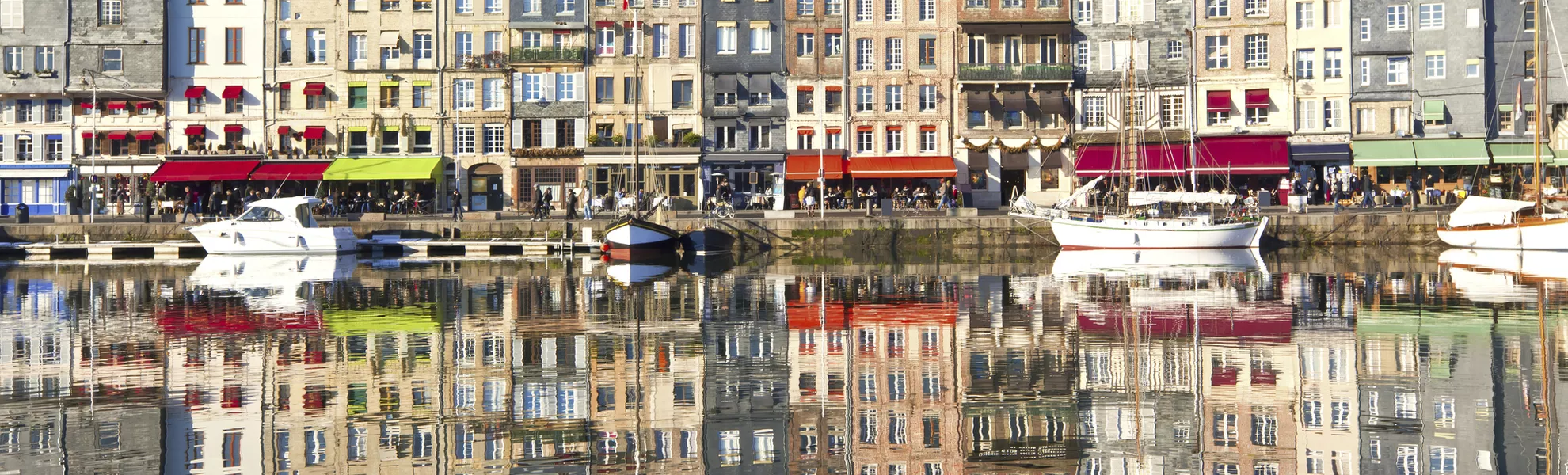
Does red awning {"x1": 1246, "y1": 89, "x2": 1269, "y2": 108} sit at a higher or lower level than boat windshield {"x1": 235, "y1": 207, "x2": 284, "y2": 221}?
higher

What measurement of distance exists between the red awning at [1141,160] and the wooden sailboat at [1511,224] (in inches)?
486

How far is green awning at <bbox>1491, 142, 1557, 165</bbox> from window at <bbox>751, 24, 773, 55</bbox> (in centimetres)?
2904

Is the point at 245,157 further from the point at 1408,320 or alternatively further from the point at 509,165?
the point at 1408,320

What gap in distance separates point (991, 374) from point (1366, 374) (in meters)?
5.00

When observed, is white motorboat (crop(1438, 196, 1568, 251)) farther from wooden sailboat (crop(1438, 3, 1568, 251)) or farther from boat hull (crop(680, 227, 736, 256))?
boat hull (crop(680, 227, 736, 256))

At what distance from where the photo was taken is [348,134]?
67.3 metres

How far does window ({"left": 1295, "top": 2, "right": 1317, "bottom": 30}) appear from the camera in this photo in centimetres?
6475

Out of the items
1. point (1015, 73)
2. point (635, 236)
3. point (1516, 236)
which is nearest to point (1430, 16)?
point (1516, 236)

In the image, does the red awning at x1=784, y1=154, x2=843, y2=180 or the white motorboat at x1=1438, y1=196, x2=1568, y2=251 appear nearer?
the white motorboat at x1=1438, y1=196, x2=1568, y2=251

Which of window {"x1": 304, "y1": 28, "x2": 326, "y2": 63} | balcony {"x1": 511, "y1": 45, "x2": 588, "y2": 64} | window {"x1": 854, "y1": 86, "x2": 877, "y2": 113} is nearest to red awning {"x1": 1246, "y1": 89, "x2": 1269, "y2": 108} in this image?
window {"x1": 854, "y1": 86, "x2": 877, "y2": 113}

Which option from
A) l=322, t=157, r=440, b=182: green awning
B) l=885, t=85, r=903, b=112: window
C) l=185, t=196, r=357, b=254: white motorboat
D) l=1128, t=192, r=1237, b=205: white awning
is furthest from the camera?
l=885, t=85, r=903, b=112: window

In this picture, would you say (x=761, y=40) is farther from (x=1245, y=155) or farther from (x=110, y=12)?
(x=110, y=12)

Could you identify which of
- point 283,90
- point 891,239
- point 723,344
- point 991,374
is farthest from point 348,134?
point 991,374

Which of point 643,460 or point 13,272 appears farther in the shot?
point 13,272
